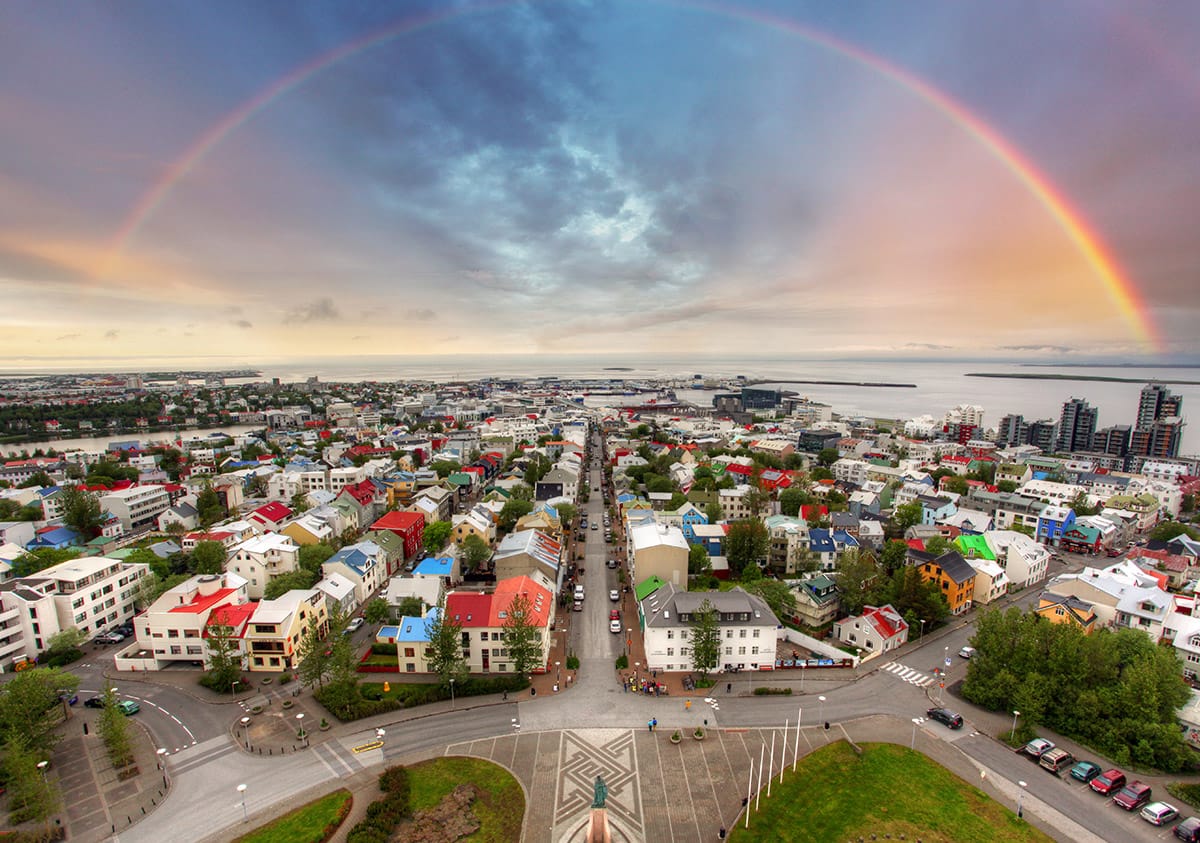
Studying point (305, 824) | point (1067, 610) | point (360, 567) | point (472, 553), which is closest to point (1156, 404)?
point (1067, 610)

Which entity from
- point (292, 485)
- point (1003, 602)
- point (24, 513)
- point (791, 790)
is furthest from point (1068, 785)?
point (24, 513)

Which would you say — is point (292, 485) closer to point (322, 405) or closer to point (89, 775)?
point (89, 775)

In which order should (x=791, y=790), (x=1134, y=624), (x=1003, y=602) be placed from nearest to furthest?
(x=791, y=790), (x=1134, y=624), (x=1003, y=602)

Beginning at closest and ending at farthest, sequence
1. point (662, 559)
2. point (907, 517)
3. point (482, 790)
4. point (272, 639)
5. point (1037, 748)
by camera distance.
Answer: point (482, 790) → point (1037, 748) → point (272, 639) → point (662, 559) → point (907, 517)

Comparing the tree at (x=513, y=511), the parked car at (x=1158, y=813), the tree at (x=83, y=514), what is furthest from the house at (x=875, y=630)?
the tree at (x=83, y=514)

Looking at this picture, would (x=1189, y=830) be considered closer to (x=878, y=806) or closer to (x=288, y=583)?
(x=878, y=806)

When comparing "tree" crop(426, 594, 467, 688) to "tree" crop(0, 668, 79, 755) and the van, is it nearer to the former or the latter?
"tree" crop(0, 668, 79, 755)
